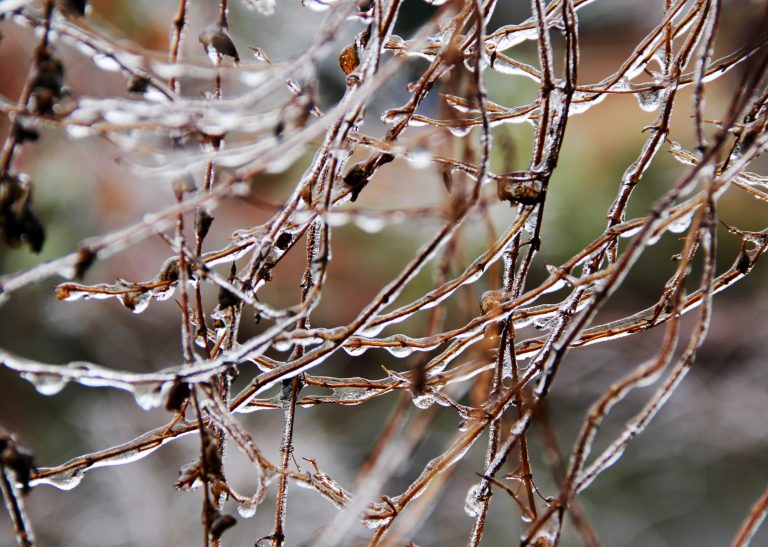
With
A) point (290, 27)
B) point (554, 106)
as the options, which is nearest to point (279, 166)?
point (554, 106)

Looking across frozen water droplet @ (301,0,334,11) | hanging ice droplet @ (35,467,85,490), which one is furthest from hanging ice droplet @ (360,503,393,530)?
frozen water droplet @ (301,0,334,11)

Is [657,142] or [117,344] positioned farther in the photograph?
[117,344]

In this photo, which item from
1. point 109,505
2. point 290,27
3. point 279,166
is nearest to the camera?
point 279,166

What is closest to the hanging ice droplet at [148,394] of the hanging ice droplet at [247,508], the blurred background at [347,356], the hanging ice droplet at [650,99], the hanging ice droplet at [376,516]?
the hanging ice droplet at [247,508]

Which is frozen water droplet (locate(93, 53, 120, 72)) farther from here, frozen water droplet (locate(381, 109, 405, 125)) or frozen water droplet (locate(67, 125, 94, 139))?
frozen water droplet (locate(381, 109, 405, 125))

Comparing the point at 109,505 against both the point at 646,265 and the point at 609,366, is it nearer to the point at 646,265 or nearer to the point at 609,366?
the point at 609,366

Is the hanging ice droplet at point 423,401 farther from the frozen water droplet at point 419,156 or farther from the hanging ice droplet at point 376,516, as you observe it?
the frozen water droplet at point 419,156
